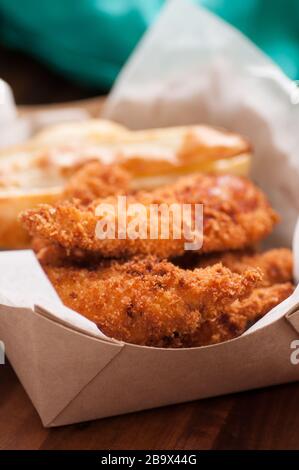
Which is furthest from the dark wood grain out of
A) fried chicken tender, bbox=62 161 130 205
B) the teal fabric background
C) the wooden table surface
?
the teal fabric background

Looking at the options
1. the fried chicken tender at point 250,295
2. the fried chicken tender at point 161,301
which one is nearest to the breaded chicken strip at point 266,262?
the fried chicken tender at point 250,295

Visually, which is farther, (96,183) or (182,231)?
(96,183)

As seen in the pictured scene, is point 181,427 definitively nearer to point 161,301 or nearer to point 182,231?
point 161,301

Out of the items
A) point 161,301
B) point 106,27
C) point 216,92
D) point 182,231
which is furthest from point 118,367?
point 106,27

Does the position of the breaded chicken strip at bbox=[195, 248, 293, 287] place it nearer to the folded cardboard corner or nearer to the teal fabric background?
the folded cardboard corner

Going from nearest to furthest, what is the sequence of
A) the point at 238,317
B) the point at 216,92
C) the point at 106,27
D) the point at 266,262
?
1. the point at 238,317
2. the point at 266,262
3. the point at 216,92
4. the point at 106,27

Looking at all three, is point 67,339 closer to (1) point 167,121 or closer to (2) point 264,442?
(2) point 264,442

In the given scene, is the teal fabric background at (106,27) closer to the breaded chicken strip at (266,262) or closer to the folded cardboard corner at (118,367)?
the breaded chicken strip at (266,262)
